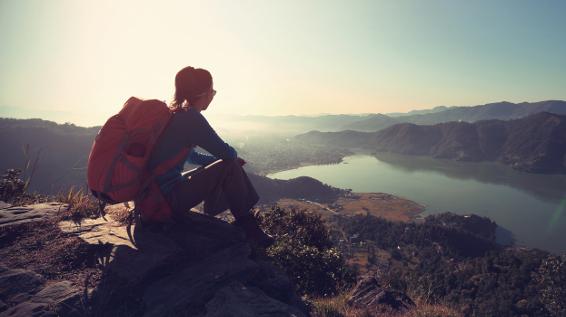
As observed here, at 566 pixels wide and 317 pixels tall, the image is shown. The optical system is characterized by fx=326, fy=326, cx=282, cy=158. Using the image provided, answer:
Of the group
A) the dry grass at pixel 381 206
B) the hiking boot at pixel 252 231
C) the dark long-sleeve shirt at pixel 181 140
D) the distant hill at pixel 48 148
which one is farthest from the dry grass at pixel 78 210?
the dry grass at pixel 381 206

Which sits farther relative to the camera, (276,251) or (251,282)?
(276,251)

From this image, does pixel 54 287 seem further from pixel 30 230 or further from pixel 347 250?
pixel 347 250

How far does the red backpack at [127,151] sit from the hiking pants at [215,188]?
477 mm

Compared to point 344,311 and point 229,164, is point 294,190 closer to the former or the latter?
point 344,311

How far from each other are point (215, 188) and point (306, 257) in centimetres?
273

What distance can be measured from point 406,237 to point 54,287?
87403 mm

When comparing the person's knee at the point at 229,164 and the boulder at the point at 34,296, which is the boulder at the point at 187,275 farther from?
the person's knee at the point at 229,164

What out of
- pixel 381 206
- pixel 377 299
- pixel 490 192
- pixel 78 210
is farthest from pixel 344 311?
pixel 490 192

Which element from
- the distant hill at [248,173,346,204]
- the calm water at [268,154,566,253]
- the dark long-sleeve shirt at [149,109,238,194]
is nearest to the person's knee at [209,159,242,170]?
the dark long-sleeve shirt at [149,109,238,194]

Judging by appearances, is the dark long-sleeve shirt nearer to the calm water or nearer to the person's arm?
the person's arm

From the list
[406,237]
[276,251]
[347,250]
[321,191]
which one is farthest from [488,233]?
[276,251]

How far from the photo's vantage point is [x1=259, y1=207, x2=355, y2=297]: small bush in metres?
5.95

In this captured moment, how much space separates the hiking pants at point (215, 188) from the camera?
420 cm

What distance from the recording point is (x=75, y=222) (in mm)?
5262
